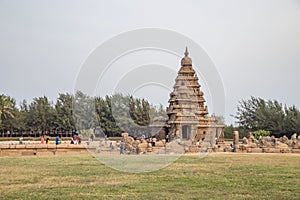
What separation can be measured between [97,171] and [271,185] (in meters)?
7.85

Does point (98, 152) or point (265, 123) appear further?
point (265, 123)

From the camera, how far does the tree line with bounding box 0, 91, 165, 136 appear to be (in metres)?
55.3

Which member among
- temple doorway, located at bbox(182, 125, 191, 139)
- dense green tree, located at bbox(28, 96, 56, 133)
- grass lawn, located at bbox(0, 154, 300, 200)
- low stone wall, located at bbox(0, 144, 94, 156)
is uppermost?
dense green tree, located at bbox(28, 96, 56, 133)

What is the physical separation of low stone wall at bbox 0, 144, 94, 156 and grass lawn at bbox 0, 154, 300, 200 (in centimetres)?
1118

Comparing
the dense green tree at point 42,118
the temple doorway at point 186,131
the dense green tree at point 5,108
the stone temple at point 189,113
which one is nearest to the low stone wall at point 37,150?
the stone temple at point 189,113

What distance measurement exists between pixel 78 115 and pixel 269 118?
24.7m

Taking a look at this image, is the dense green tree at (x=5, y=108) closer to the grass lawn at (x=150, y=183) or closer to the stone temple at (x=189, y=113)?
the stone temple at (x=189, y=113)

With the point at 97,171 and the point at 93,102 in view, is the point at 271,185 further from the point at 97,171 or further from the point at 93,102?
the point at 93,102

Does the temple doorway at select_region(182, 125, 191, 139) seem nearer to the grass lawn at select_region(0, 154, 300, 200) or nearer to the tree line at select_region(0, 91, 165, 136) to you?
the tree line at select_region(0, 91, 165, 136)

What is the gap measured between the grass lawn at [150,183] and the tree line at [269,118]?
38981 millimetres

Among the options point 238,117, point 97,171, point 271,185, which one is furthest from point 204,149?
point 238,117

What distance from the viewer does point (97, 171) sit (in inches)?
789

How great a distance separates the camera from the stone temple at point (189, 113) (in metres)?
45.5

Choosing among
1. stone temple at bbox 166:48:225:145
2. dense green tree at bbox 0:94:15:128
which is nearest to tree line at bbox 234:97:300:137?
stone temple at bbox 166:48:225:145
